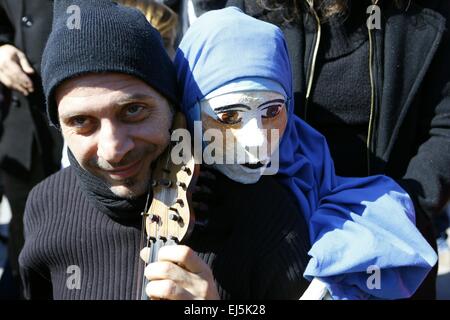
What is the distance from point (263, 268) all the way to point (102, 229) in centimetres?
38

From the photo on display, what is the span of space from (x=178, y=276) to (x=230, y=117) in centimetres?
37

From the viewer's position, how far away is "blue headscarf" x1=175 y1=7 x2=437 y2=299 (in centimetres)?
172

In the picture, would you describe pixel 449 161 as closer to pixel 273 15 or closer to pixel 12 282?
pixel 273 15

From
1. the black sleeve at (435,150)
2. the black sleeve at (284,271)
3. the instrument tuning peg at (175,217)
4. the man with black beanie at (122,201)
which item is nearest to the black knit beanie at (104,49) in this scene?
the man with black beanie at (122,201)

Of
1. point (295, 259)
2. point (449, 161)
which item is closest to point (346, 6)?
point (449, 161)

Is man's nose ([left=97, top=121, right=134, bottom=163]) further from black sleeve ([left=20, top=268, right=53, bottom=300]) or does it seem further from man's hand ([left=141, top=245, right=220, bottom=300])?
black sleeve ([left=20, top=268, right=53, bottom=300])

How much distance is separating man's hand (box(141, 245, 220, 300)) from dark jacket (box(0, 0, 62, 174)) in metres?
1.52

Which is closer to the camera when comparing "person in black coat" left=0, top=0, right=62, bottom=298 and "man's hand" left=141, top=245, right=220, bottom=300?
"man's hand" left=141, top=245, right=220, bottom=300

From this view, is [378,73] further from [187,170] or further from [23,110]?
[23,110]

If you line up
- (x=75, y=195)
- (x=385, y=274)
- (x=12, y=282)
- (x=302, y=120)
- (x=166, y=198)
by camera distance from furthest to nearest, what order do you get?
(x=12, y=282) → (x=302, y=120) → (x=75, y=195) → (x=385, y=274) → (x=166, y=198)

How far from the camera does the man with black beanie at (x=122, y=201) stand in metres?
1.63

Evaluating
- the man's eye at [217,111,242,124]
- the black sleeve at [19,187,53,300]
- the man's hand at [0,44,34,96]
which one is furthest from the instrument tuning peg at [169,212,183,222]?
the man's hand at [0,44,34,96]

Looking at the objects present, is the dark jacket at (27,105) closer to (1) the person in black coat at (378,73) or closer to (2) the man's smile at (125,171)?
(1) the person in black coat at (378,73)
